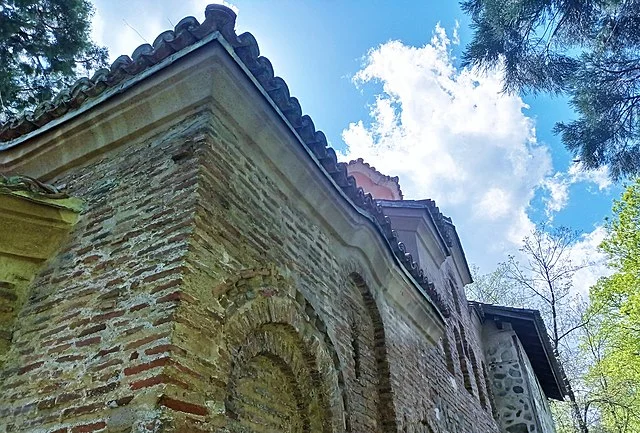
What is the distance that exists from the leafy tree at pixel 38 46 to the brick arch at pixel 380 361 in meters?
6.34

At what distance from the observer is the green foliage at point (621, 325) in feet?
48.6

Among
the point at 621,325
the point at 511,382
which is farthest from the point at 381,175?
the point at 621,325

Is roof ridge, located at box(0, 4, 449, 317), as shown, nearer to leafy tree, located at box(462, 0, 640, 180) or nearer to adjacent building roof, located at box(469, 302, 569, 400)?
leafy tree, located at box(462, 0, 640, 180)

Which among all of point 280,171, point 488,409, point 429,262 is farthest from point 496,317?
point 280,171

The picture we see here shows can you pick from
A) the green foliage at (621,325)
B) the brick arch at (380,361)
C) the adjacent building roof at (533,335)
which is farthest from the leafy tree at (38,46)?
the green foliage at (621,325)

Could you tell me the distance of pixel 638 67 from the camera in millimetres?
5586

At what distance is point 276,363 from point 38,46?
7453mm

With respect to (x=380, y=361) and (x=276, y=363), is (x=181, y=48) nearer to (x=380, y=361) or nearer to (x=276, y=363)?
(x=276, y=363)

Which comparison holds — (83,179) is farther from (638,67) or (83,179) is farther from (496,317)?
(496,317)

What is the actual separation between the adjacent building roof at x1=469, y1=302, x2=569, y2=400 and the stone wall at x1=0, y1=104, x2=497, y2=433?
26.8 ft

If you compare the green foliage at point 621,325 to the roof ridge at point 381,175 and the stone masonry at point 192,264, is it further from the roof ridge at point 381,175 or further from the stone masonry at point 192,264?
the stone masonry at point 192,264

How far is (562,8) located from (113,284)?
213 inches

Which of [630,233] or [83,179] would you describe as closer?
[83,179]

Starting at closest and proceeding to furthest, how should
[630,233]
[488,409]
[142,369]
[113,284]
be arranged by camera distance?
[142,369] → [113,284] → [488,409] → [630,233]
